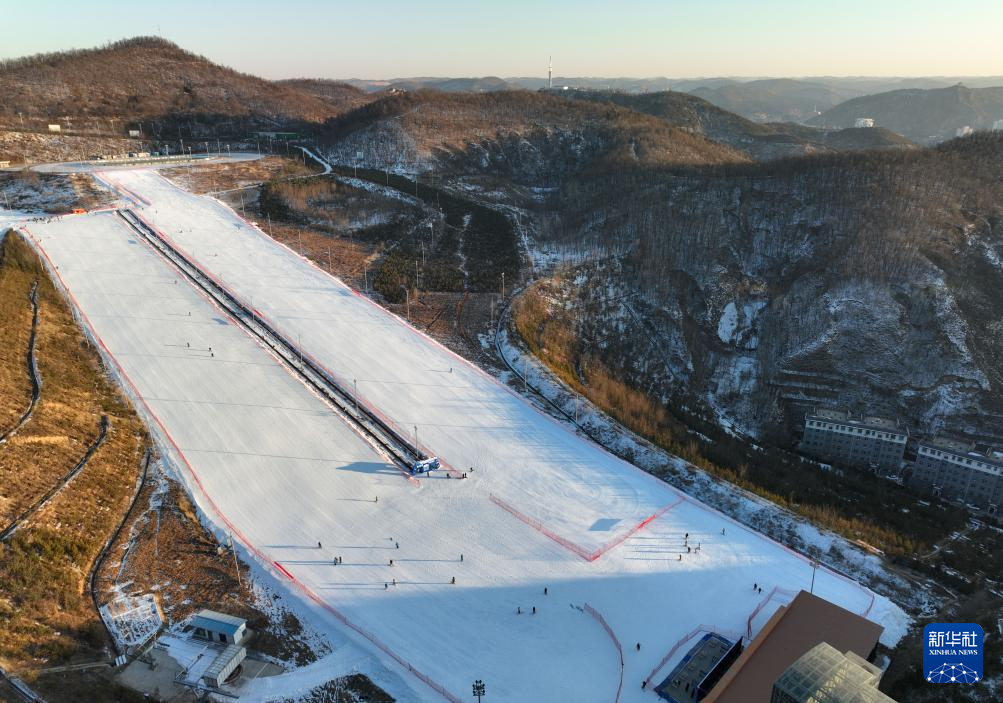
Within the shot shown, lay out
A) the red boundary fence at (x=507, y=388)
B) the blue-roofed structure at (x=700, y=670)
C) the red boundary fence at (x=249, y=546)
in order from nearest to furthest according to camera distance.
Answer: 1. the blue-roofed structure at (x=700, y=670)
2. the red boundary fence at (x=249, y=546)
3. the red boundary fence at (x=507, y=388)

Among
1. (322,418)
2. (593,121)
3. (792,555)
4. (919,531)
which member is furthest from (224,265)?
(593,121)

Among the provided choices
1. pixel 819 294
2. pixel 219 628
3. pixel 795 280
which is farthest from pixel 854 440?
pixel 219 628

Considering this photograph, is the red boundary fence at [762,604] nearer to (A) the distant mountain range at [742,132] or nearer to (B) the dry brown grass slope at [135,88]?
(B) the dry brown grass slope at [135,88]

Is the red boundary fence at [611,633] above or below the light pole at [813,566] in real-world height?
below

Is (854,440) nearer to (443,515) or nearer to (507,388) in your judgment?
(507,388)

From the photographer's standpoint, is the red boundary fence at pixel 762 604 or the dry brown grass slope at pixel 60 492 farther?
the red boundary fence at pixel 762 604

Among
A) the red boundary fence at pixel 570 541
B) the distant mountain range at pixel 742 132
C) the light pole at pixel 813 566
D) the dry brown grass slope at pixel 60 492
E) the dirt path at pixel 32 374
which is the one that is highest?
the distant mountain range at pixel 742 132

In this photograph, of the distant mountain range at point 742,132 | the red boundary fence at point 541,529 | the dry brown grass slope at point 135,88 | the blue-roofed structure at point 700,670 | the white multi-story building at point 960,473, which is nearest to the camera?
the blue-roofed structure at point 700,670

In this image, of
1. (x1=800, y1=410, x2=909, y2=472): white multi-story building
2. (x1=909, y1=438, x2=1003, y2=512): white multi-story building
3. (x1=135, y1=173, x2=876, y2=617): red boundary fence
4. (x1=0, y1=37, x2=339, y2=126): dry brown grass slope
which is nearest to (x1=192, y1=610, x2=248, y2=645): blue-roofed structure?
(x1=135, y1=173, x2=876, y2=617): red boundary fence

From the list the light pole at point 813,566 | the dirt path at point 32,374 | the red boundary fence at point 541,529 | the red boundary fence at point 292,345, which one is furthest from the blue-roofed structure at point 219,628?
the light pole at point 813,566
